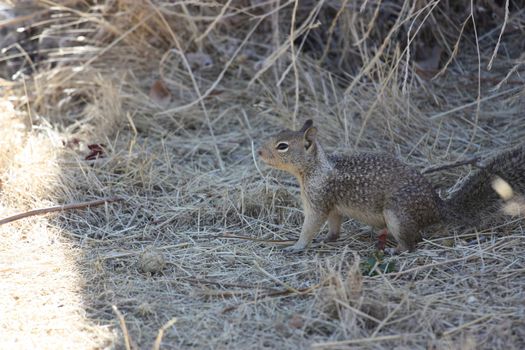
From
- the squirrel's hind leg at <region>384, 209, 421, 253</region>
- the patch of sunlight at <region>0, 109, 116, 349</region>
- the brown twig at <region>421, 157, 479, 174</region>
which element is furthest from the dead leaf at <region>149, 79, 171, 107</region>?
the squirrel's hind leg at <region>384, 209, 421, 253</region>

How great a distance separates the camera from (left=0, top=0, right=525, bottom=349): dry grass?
133 inches

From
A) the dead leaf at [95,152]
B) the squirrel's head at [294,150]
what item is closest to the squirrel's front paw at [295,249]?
the squirrel's head at [294,150]

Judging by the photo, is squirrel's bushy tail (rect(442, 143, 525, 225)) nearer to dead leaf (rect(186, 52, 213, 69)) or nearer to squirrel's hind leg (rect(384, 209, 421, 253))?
squirrel's hind leg (rect(384, 209, 421, 253))

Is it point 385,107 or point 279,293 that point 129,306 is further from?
point 385,107

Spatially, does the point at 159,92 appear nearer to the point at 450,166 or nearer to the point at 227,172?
the point at 227,172

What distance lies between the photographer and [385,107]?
5.52 metres

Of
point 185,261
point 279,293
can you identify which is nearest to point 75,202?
point 185,261

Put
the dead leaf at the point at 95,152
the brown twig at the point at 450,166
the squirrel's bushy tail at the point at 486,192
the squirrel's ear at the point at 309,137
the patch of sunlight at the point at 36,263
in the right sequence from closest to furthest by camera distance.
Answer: the patch of sunlight at the point at 36,263
the squirrel's bushy tail at the point at 486,192
the squirrel's ear at the point at 309,137
the brown twig at the point at 450,166
the dead leaf at the point at 95,152

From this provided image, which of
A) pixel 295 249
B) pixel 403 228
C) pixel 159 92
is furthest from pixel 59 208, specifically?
pixel 403 228

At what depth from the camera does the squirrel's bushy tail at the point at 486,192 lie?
159 inches

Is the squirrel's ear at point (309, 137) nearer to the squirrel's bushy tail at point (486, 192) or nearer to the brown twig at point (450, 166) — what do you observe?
the squirrel's bushy tail at point (486, 192)

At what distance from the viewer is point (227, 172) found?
541 centimetres

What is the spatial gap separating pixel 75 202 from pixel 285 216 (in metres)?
1.42

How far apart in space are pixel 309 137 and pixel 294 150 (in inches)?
4.6
